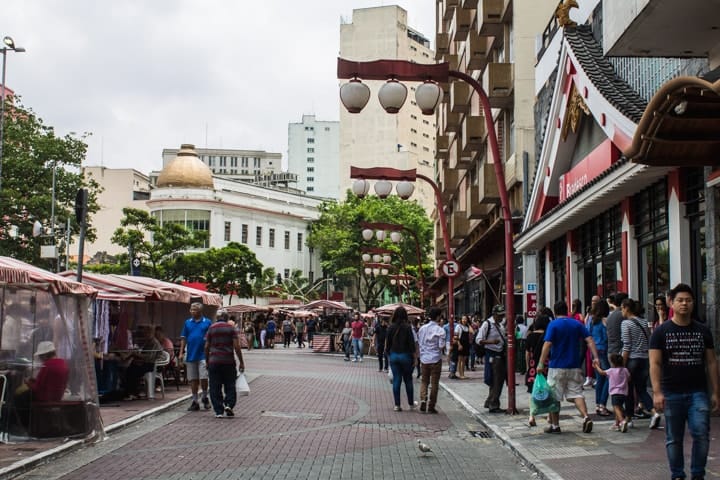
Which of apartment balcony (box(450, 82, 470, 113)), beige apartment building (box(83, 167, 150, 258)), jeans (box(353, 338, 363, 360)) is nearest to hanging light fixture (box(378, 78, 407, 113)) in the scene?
jeans (box(353, 338, 363, 360))

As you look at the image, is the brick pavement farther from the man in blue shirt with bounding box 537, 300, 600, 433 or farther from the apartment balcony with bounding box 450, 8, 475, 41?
the apartment balcony with bounding box 450, 8, 475, 41

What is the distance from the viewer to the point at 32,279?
39.0 ft

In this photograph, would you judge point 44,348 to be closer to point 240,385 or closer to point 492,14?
point 240,385

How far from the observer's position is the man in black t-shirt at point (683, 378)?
7.85m

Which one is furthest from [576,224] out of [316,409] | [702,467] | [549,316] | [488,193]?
[702,467]

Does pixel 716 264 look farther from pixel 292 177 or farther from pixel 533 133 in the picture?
pixel 292 177

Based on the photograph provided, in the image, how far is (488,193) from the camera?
3422 cm

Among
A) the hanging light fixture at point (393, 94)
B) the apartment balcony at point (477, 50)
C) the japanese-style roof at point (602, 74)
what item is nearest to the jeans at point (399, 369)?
the hanging light fixture at point (393, 94)

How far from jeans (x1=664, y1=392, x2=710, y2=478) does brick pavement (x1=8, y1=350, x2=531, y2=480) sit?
2110mm

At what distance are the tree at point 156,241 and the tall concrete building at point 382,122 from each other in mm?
56965

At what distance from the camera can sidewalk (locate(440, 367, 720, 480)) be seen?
30.9ft

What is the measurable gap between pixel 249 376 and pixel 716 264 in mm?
15657

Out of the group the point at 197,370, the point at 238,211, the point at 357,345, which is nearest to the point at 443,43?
the point at 357,345

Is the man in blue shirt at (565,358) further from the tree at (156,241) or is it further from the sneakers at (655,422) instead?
the tree at (156,241)
